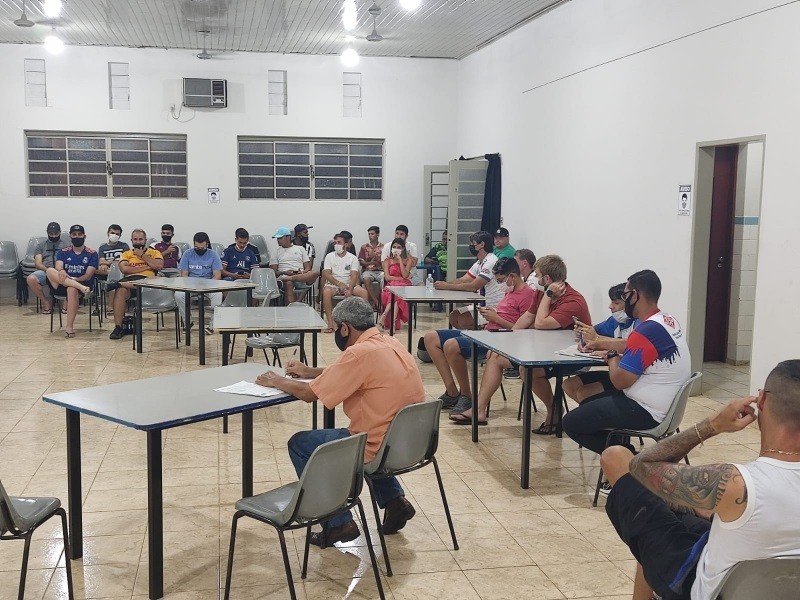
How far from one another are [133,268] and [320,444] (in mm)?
6085

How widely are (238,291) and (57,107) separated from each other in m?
5.26

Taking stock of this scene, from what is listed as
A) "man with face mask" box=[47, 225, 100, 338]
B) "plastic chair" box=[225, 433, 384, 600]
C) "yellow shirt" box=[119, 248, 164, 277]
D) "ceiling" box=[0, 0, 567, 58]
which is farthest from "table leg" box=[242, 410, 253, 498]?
"ceiling" box=[0, 0, 567, 58]

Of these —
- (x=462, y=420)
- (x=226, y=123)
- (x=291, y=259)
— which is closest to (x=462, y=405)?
(x=462, y=420)

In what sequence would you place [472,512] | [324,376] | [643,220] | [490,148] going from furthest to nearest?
1. [490,148]
2. [643,220]
3. [472,512]
4. [324,376]

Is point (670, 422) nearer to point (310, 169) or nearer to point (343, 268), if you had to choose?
point (343, 268)

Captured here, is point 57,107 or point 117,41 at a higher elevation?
point 117,41

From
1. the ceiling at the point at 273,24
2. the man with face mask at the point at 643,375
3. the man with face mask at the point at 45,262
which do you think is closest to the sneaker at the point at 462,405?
the man with face mask at the point at 643,375

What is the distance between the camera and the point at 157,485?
3021 millimetres

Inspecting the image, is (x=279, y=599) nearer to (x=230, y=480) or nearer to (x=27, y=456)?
(x=230, y=480)

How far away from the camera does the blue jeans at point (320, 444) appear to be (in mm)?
3420

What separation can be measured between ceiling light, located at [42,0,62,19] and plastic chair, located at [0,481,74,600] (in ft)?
24.4

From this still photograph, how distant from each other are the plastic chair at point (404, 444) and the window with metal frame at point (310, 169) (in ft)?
29.7

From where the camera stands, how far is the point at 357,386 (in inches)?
131

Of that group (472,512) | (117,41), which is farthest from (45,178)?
(472,512)
